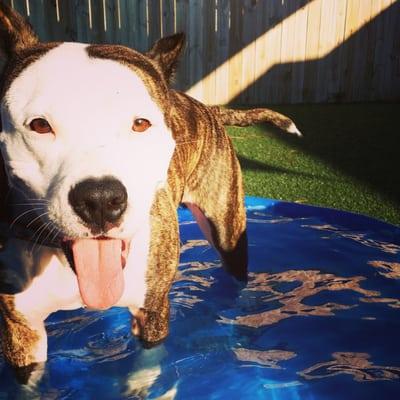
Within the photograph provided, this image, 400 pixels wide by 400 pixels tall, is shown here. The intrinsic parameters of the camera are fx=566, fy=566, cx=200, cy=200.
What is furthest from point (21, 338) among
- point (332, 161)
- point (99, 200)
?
point (332, 161)

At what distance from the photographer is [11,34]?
2.69 meters

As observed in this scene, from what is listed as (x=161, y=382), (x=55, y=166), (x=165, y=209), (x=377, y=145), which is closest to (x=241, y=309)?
(x=161, y=382)

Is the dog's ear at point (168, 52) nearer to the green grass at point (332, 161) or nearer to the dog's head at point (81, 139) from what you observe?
the dog's head at point (81, 139)

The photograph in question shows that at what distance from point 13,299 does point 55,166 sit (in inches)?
30.2

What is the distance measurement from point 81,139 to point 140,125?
0.32m

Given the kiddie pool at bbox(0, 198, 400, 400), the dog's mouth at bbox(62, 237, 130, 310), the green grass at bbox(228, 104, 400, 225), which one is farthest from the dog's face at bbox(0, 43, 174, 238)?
the green grass at bbox(228, 104, 400, 225)

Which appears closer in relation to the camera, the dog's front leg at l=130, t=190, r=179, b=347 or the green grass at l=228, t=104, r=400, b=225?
the dog's front leg at l=130, t=190, r=179, b=347

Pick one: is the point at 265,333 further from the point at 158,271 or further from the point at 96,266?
the point at 96,266

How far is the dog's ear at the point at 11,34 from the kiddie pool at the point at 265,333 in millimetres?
1596

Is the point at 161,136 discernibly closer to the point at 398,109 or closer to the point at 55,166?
the point at 55,166

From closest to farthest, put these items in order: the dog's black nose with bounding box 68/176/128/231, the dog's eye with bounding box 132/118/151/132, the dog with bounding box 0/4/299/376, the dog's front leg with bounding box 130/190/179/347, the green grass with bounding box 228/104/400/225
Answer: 1. the dog's black nose with bounding box 68/176/128/231
2. the dog with bounding box 0/4/299/376
3. the dog's eye with bounding box 132/118/151/132
4. the dog's front leg with bounding box 130/190/179/347
5. the green grass with bounding box 228/104/400/225

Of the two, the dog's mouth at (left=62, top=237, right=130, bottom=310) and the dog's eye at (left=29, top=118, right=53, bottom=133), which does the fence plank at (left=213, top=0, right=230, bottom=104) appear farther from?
the dog's eye at (left=29, top=118, right=53, bottom=133)

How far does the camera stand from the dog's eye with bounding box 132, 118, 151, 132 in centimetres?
244

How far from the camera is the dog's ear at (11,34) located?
2.66m
